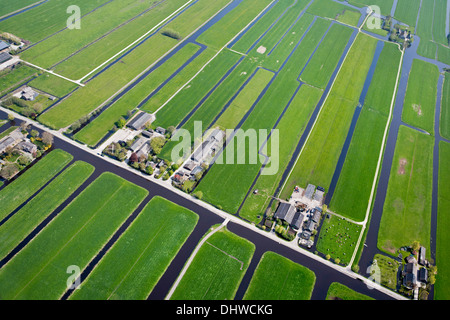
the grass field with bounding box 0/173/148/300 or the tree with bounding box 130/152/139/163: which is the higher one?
the tree with bounding box 130/152/139/163

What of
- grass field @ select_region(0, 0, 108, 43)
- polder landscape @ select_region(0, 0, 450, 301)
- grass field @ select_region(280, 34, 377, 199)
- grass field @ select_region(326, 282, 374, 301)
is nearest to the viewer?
grass field @ select_region(326, 282, 374, 301)

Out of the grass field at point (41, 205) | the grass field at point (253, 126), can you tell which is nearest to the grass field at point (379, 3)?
the grass field at point (253, 126)

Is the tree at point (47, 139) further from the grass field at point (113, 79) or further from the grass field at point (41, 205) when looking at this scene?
the grass field at point (41, 205)

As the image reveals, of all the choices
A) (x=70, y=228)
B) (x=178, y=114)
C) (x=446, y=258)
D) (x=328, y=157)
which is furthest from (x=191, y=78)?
(x=446, y=258)

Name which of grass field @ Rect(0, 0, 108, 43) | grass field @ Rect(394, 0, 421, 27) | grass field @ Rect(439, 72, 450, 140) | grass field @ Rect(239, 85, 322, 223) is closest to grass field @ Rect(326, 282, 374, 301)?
grass field @ Rect(239, 85, 322, 223)

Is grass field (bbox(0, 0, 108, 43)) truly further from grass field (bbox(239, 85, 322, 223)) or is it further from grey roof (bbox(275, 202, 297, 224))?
grey roof (bbox(275, 202, 297, 224))

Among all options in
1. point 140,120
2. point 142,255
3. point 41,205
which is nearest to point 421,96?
point 140,120
